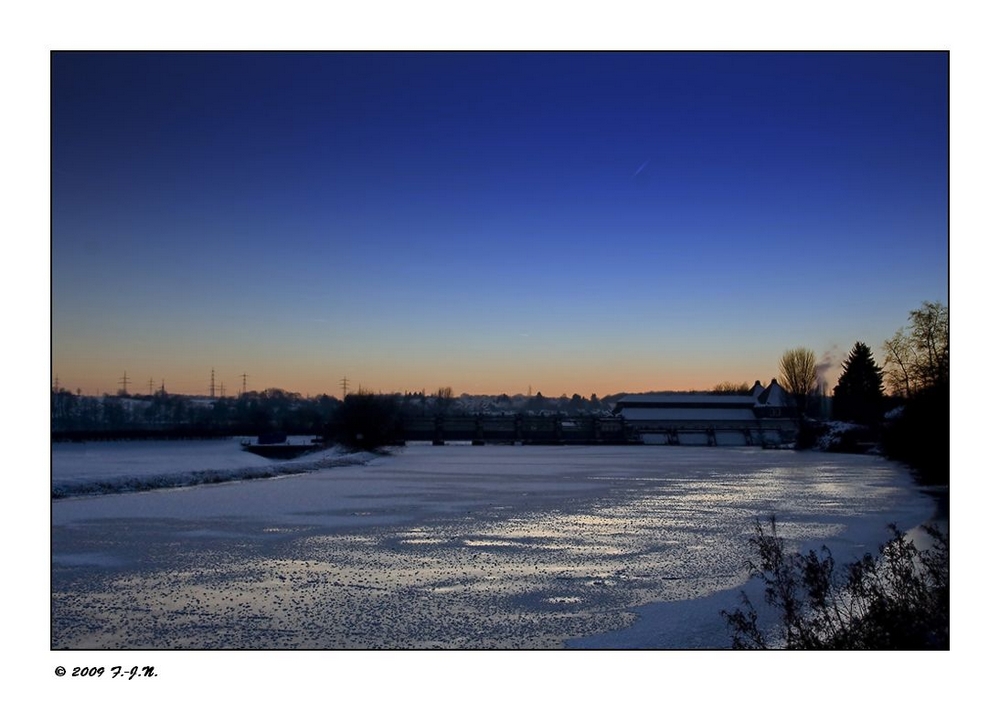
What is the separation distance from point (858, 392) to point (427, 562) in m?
44.6

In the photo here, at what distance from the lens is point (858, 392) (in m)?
50.4

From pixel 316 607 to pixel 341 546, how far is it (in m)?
4.16

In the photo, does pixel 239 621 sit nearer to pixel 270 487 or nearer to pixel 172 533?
pixel 172 533

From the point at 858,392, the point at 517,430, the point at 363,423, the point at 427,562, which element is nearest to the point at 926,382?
the point at 427,562

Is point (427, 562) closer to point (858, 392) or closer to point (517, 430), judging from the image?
point (858, 392)

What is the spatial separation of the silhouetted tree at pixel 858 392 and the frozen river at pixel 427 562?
23.2 meters

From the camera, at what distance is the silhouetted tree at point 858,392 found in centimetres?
4434

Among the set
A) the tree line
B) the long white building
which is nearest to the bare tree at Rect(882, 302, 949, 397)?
the tree line

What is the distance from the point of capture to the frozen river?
7.77m

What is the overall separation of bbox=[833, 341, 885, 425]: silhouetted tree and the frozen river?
76.1ft

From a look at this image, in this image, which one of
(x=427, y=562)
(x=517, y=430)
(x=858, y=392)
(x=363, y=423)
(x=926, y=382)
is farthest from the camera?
(x=517, y=430)

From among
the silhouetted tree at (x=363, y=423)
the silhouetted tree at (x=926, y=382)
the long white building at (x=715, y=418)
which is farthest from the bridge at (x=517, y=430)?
the silhouetted tree at (x=926, y=382)

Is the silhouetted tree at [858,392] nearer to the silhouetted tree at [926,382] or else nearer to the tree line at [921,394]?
the tree line at [921,394]
